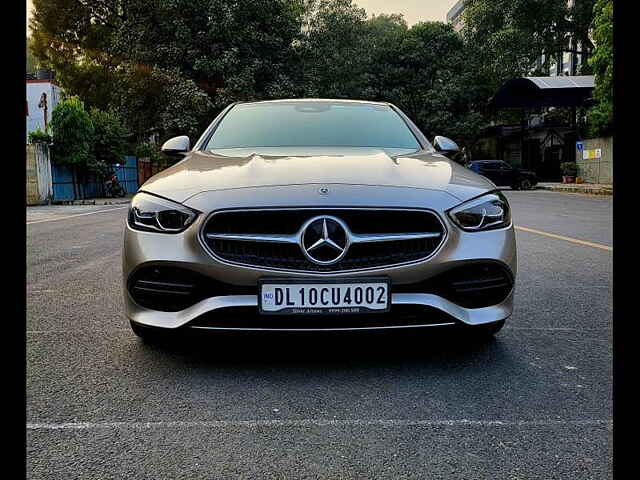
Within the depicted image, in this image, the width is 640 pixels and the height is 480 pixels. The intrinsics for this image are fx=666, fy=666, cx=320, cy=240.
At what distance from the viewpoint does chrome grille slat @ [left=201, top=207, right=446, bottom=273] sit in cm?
293

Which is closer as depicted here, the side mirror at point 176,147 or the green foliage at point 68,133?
the side mirror at point 176,147

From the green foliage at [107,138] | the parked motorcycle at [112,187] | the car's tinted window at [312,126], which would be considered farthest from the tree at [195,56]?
the car's tinted window at [312,126]

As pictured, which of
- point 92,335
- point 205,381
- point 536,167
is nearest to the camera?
point 205,381

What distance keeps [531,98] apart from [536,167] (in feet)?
20.3

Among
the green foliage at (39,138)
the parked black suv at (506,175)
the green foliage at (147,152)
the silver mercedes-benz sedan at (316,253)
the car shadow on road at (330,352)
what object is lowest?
the car shadow on road at (330,352)

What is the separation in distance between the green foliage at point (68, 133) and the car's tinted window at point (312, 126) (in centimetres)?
1852

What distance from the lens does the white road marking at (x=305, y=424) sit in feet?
7.88

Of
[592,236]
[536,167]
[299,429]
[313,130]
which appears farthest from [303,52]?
[299,429]

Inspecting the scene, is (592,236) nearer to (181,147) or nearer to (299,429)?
(181,147)

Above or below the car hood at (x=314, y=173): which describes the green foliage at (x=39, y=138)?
above

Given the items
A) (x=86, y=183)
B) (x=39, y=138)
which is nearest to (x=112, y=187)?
(x=86, y=183)

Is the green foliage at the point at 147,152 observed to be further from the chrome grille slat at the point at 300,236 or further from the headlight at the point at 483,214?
the headlight at the point at 483,214
